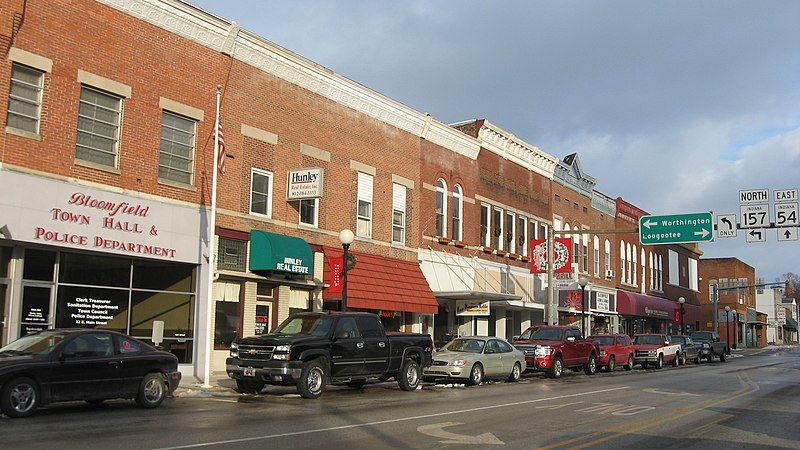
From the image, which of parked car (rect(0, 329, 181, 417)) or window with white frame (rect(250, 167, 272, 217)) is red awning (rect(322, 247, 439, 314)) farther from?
parked car (rect(0, 329, 181, 417))

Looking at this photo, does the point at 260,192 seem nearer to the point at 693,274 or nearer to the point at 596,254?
the point at 596,254

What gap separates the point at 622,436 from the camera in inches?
453

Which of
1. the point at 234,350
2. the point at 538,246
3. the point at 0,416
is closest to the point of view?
the point at 0,416

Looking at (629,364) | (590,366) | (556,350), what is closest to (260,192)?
(556,350)

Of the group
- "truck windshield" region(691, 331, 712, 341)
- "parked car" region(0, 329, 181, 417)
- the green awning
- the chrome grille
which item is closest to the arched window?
the green awning

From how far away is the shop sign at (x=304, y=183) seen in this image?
23234 millimetres

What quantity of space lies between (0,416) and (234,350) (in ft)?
18.5

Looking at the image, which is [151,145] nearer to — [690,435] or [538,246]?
[690,435]

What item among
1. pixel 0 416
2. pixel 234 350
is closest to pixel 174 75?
pixel 234 350

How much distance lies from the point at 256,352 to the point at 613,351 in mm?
19641

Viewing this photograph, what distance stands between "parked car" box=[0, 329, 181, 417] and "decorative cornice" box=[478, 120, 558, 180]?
23.1 m

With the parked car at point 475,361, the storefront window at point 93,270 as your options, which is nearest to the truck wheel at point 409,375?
the parked car at point 475,361

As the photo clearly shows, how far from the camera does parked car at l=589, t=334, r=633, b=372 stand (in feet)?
102

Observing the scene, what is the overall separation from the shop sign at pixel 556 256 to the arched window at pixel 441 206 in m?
6.46
